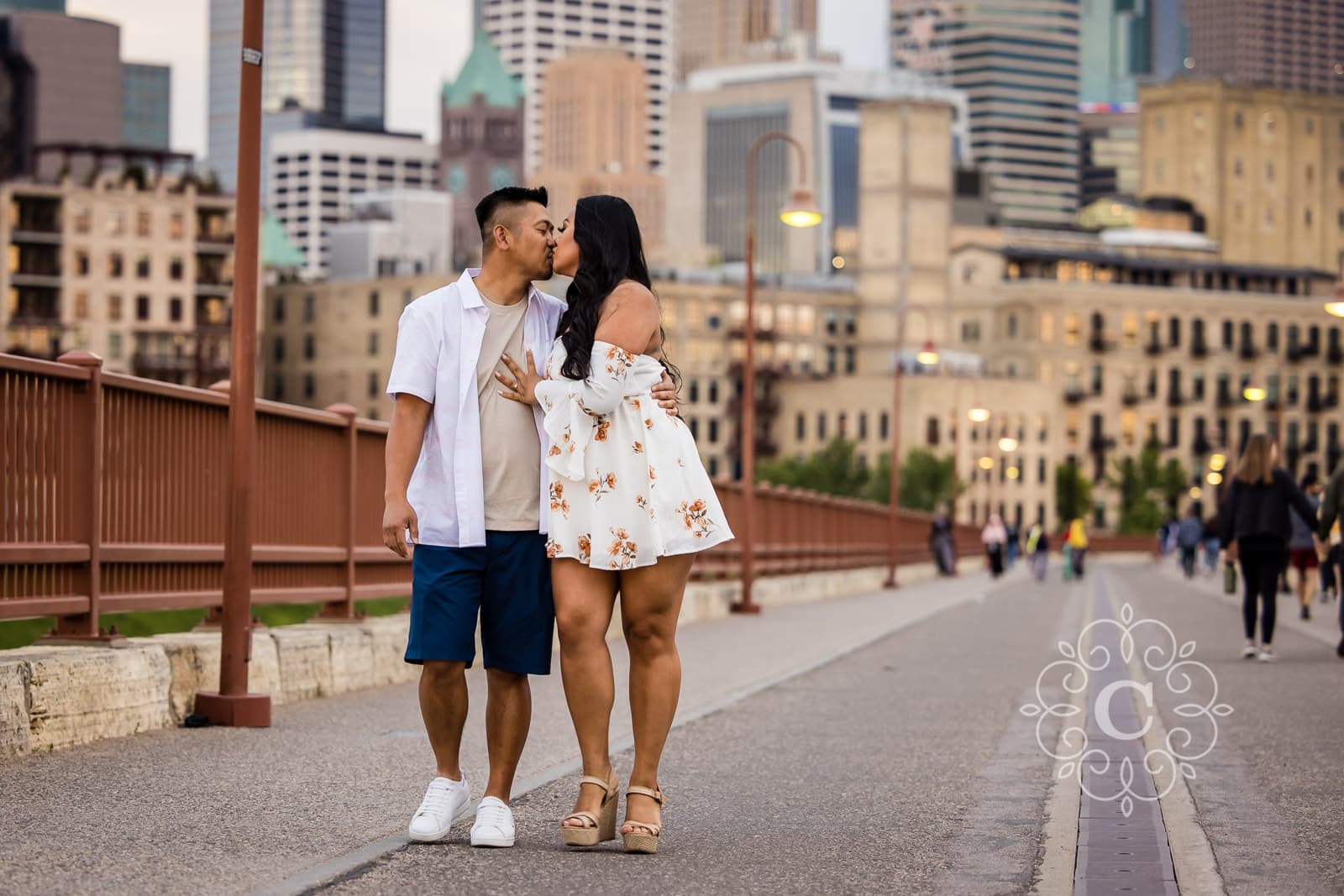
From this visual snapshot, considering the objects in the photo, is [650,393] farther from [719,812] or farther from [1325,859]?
[1325,859]

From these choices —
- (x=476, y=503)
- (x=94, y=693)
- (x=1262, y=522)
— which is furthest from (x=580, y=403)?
(x=1262, y=522)

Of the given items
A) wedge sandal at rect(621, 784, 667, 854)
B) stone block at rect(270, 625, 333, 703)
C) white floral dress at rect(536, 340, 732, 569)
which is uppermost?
white floral dress at rect(536, 340, 732, 569)

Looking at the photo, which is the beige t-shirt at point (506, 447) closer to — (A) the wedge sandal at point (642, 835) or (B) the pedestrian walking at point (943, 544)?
(A) the wedge sandal at point (642, 835)

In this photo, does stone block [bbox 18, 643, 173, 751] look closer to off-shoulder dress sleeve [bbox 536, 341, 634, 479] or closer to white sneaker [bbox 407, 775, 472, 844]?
white sneaker [bbox 407, 775, 472, 844]

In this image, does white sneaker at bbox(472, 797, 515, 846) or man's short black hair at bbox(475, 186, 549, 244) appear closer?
white sneaker at bbox(472, 797, 515, 846)

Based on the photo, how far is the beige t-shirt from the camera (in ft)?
23.1

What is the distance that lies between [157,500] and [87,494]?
2.85 ft

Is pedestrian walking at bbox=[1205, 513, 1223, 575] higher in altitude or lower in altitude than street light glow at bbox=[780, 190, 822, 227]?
lower

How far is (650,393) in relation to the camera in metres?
6.92

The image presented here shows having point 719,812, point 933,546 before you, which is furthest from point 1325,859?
point 933,546

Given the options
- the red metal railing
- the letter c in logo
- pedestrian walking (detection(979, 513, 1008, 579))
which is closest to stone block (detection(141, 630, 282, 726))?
the red metal railing

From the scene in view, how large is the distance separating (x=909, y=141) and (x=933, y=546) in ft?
344

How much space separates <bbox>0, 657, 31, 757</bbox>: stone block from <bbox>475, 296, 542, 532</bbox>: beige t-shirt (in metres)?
2.81

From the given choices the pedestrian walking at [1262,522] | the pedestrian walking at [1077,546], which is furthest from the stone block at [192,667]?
the pedestrian walking at [1077,546]
